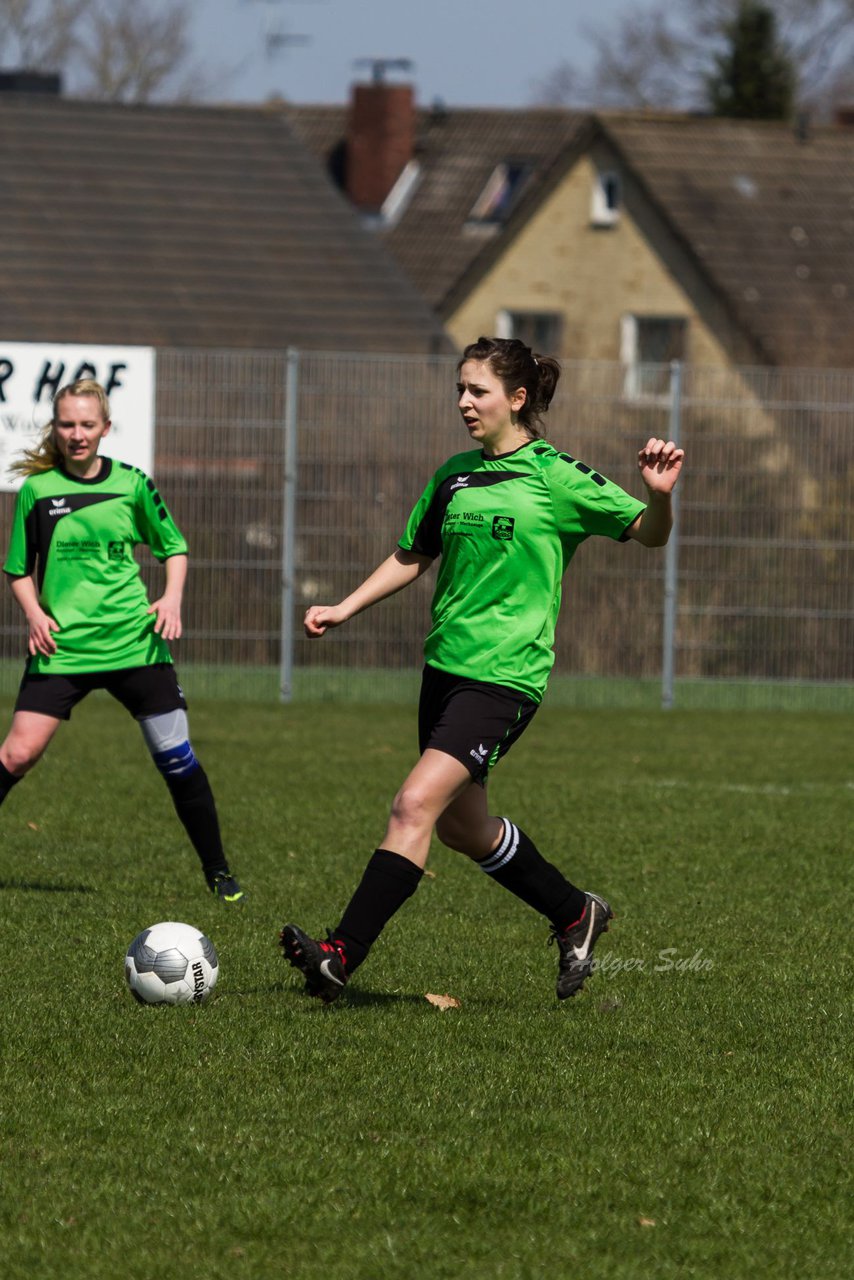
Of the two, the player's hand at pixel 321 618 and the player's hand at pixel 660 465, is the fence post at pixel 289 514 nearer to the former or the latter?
the player's hand at pixel 321 618

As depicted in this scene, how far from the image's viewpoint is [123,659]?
8312mm

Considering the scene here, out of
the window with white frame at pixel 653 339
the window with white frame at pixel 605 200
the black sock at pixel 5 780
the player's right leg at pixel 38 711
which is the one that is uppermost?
the window with white frame at pixel 605 200

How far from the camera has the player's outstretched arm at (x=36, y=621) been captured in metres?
8.21

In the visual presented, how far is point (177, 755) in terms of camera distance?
8.45m

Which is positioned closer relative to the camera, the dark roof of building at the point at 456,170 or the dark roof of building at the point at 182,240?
the dark roof of building at the point at 182,240

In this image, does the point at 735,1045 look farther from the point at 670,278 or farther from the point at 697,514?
the point at 670,278

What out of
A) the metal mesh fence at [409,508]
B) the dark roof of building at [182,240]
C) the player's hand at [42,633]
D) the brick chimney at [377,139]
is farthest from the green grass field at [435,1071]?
the brick chimney at [377,139]

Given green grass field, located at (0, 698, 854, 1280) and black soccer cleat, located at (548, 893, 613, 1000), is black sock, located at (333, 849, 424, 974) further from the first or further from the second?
black soccer cleat, located at (548, 893, 613, 1000)

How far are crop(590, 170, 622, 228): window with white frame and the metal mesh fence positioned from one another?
2067cm

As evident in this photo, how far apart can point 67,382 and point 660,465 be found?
39.7 feet

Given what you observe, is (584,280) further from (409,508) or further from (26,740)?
(26,740)

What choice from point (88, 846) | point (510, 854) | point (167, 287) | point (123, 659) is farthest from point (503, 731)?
point (167, 287)

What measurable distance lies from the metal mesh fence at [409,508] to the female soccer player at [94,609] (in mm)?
9418

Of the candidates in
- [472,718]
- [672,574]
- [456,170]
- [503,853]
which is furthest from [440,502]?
[456,170]
